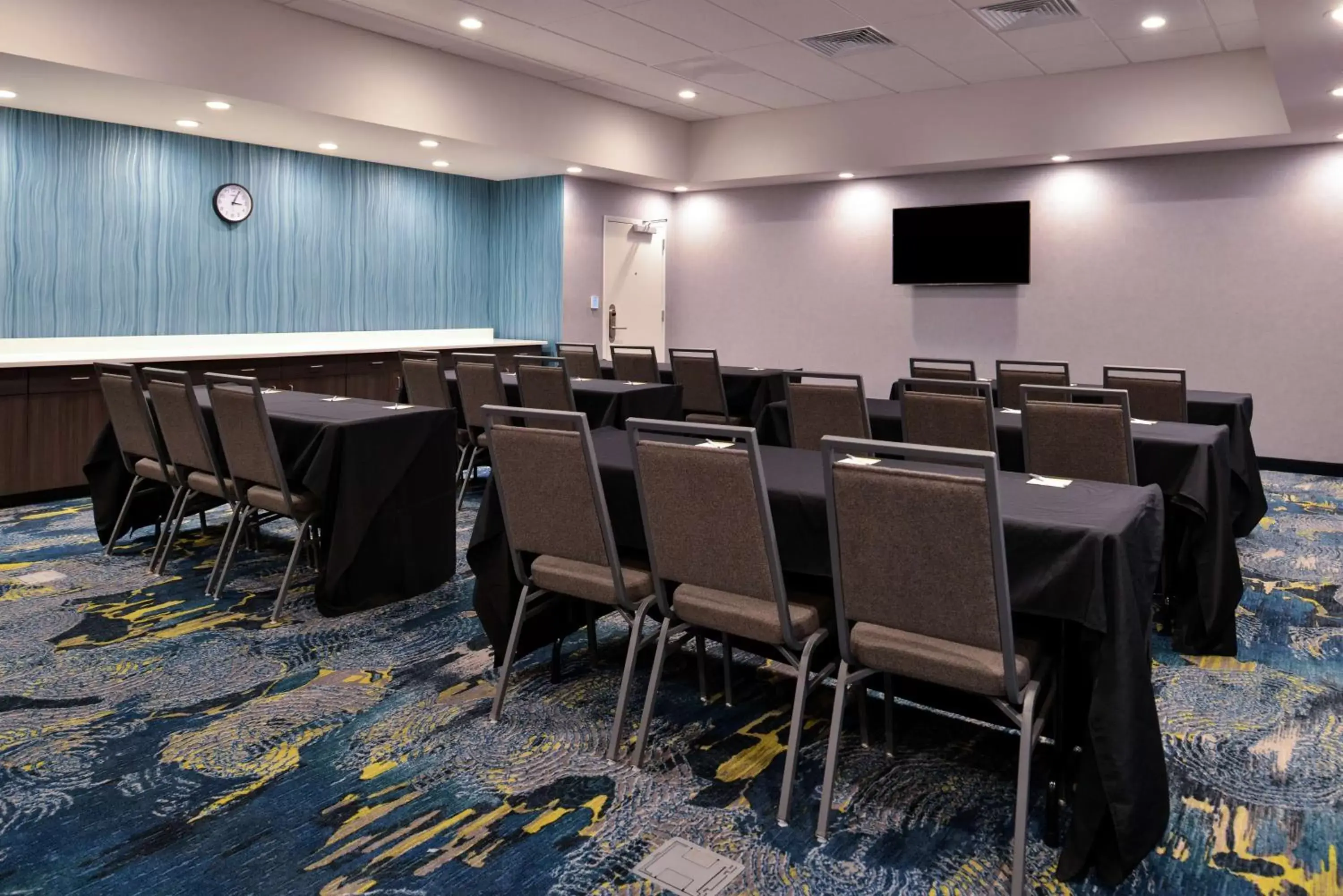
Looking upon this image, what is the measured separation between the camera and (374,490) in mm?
3918

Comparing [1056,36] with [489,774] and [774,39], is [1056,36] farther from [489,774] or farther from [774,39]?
[489,774]

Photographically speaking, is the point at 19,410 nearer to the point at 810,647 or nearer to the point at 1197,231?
the point at 810,647

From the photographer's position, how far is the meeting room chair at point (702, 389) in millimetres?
6809

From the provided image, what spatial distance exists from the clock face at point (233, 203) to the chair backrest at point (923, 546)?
23.1 ft

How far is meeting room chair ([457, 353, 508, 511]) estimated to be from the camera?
217 inches

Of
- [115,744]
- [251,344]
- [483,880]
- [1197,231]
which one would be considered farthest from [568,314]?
[483,880]

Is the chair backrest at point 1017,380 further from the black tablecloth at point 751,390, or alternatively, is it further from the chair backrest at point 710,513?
the chair backrest at point 710,513

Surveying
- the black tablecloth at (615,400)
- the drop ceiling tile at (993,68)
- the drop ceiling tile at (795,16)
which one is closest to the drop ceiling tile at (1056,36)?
the drop ceiling tile at (993,68)

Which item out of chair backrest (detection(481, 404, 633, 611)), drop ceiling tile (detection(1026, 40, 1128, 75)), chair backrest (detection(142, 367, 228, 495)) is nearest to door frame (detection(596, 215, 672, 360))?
drop ceiling tile (detection(1026, 40, 1128, 75))

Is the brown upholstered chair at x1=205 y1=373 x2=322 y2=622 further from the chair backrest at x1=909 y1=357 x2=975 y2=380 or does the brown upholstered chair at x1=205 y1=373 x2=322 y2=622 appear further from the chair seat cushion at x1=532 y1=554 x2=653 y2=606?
the chair backrest at x1=909 y1=357 x2=975 y2=380

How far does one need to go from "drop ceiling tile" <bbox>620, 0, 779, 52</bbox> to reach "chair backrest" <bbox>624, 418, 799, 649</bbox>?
4.74 m

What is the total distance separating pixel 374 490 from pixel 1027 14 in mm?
5311

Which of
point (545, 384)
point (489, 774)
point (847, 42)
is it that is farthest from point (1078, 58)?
point (489, 774)

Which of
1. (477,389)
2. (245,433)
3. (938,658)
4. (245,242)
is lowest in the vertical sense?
(938,658)
